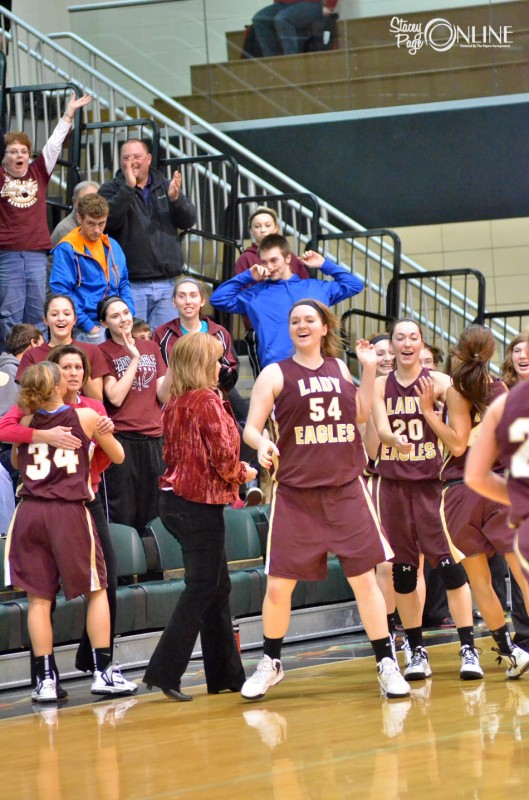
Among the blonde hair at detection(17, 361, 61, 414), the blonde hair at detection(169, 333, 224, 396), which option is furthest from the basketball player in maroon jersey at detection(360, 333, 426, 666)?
the blonde hair at detection(17, 361, 61, 414)

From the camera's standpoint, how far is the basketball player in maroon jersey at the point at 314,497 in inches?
197

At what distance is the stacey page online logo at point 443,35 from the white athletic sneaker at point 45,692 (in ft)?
24.3

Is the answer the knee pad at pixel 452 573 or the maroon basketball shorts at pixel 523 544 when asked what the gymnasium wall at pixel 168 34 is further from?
the maroon basketball shorts at pixel 523 544

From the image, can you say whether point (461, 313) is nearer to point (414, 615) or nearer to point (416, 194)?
point (416, 194)

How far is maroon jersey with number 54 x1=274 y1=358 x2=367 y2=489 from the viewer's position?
5043 mm

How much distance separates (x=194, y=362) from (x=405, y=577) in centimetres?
139

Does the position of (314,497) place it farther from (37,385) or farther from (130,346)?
(130,346)

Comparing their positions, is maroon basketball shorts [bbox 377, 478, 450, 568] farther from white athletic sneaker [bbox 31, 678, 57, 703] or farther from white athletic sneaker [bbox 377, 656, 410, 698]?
white athletic sneaker [bbox 31, 678, 57, 703]

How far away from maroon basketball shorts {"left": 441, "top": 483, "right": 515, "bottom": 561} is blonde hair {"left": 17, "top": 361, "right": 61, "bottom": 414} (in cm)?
180

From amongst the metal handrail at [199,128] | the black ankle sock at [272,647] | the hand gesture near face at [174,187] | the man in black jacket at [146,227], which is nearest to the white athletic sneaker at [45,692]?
the black ankle sock at [272,647]

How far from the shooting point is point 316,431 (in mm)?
5055

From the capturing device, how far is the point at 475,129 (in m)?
11.1

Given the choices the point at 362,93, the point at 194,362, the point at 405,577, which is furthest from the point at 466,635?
the point at 362,93

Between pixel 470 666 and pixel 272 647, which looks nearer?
pixel 272 647
